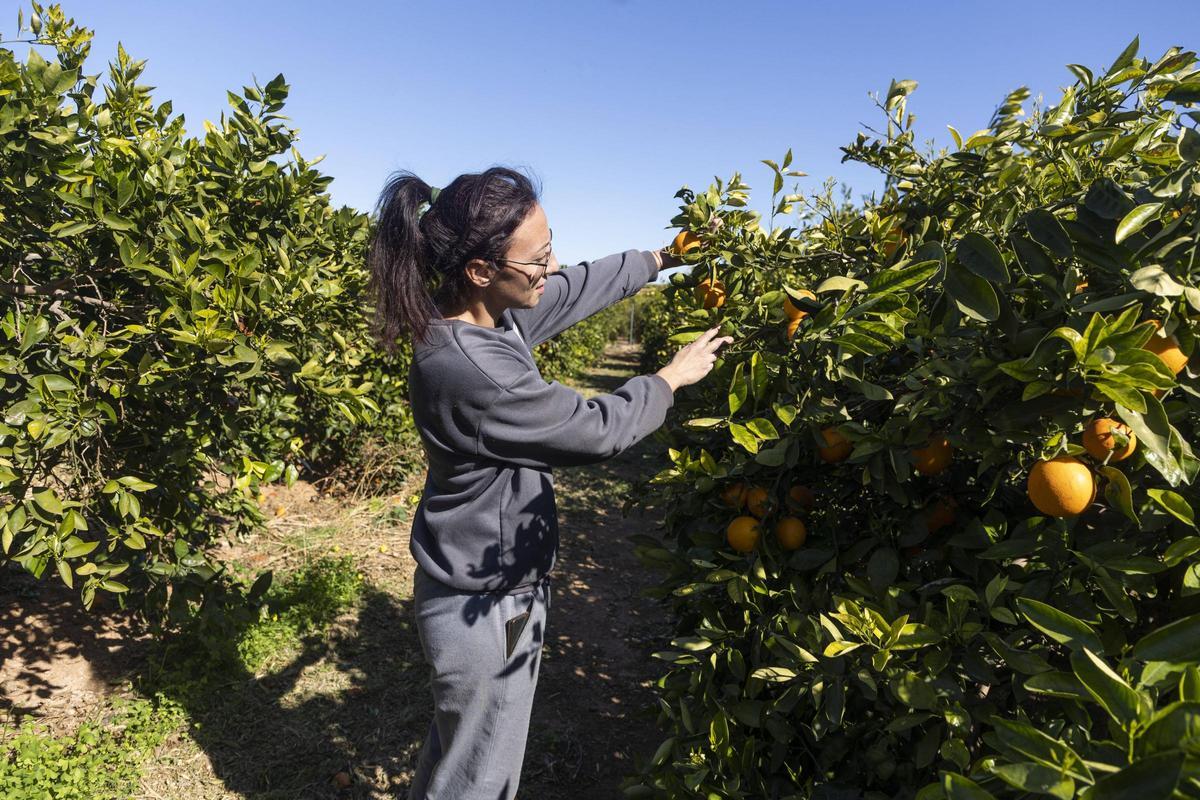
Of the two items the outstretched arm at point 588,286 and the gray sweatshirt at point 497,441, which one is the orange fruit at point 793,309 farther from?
the outstretched arm at point 588,286

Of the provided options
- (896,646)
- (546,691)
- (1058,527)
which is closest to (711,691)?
(896,646)

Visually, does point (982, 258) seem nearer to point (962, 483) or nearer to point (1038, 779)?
point (962, 483)

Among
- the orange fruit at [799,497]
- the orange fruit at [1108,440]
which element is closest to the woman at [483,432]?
the orange fruit at [799,497]

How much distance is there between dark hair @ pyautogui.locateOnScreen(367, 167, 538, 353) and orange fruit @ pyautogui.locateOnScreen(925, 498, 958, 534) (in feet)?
3.50

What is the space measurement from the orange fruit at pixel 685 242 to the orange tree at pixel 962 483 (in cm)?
3

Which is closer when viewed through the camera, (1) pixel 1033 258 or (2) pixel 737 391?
(1) pixel 1033 258

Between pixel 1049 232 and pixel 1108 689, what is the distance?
2.14 ft

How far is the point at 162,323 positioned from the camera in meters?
1.98

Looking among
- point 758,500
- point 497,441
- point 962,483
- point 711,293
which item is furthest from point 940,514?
point 497,441

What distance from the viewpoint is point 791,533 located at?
1426 mm

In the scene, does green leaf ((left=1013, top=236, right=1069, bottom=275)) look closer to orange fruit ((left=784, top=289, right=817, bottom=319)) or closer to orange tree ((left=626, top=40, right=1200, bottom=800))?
orange tree ((left=626, top=40, right=1200, bottom=800))

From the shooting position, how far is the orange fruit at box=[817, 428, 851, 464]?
4.23 ft

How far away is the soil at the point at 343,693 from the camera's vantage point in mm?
2451

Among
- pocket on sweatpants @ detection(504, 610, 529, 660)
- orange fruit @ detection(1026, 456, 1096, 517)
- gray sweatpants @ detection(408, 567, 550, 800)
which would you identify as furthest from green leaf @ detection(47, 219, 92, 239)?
orange fruit @ detection(1026, 456, 1096, 517)
